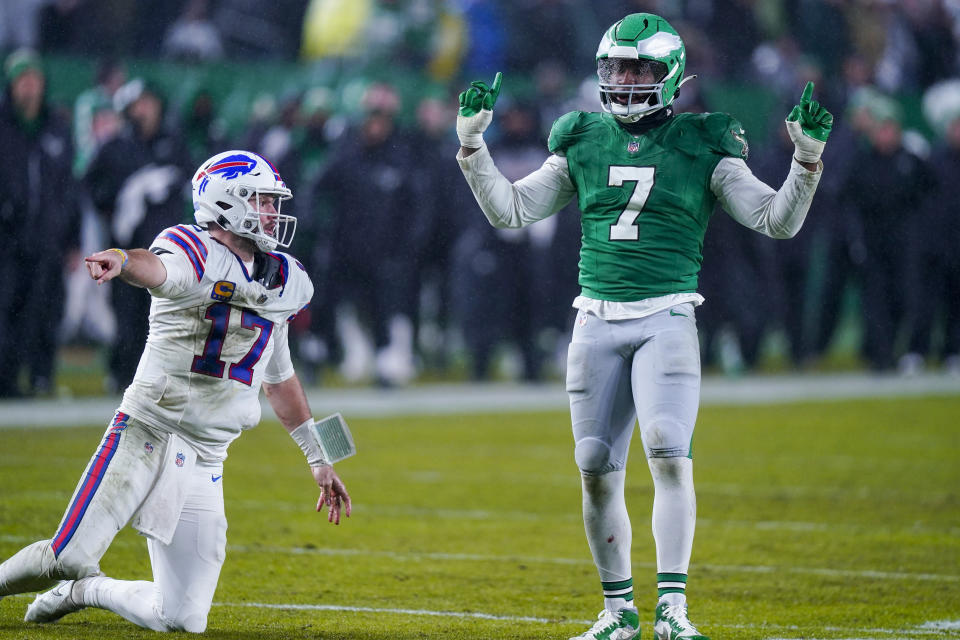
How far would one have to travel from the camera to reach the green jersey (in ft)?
15.2

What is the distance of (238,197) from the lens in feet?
15.1

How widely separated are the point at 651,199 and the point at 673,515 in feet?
3.10

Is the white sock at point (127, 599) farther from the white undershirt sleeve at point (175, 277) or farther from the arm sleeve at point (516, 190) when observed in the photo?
the arm sleeve at point (516, 190)

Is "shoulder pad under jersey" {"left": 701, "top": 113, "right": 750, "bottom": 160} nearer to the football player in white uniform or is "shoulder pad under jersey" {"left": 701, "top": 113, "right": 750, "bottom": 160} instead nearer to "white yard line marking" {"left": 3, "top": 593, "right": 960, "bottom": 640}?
the football player in white uniform

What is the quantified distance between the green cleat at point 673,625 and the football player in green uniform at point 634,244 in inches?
4.8

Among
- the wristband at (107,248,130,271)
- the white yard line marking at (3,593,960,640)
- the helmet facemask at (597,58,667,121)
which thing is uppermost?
the helmet facemask at (597,58,667,121)

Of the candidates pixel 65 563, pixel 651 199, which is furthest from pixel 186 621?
pixel 651 199

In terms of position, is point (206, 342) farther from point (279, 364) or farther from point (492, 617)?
point (492, 617)

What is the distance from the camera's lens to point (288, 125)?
43.3ft

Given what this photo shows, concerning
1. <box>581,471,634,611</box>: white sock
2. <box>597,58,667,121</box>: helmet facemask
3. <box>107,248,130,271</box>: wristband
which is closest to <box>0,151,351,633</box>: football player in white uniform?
<box>107,248,130,271</box>: wristband

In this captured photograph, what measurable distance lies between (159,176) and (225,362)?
6.44 m

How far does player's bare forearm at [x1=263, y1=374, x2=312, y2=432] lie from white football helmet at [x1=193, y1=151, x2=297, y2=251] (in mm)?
459

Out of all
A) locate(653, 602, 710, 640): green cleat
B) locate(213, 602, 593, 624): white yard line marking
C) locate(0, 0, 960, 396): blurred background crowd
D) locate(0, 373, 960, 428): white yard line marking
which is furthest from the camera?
locate(0, 0, 960, 396): blurred background crowd

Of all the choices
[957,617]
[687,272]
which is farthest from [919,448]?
[687,272]
